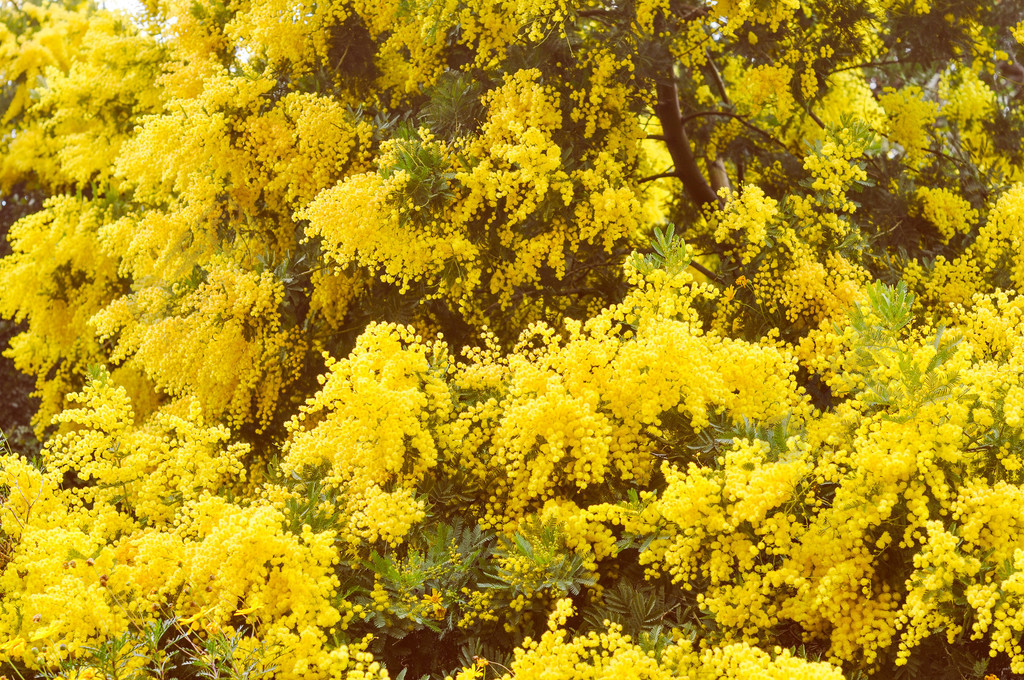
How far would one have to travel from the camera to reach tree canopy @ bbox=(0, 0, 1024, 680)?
421 centimetres

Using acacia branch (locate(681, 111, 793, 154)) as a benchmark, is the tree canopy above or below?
below

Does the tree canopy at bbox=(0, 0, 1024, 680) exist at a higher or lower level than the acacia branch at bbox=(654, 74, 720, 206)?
lower

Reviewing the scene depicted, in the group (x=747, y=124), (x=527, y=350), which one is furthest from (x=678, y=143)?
(x=527, y=350)

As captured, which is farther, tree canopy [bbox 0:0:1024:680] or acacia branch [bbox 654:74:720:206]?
acacia branch [bbox 654:74:720:206]

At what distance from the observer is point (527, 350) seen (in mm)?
6402

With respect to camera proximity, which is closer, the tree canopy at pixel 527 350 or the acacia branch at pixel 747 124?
the tree canopy at pixel 527 350

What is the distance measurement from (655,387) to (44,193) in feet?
36.2

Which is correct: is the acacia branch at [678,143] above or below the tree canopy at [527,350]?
above

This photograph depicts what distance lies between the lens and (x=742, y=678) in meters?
3.80

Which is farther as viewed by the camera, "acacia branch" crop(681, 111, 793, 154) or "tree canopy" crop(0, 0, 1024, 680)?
"acacia branch" crop(681, 111, 793, 154)

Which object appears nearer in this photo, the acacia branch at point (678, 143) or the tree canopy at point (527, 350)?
the tree canopy at point (527, 350)

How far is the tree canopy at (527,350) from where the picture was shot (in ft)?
13.8

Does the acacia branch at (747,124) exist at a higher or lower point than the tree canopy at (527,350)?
higher

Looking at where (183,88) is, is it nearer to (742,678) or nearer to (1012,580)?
(742,678)
